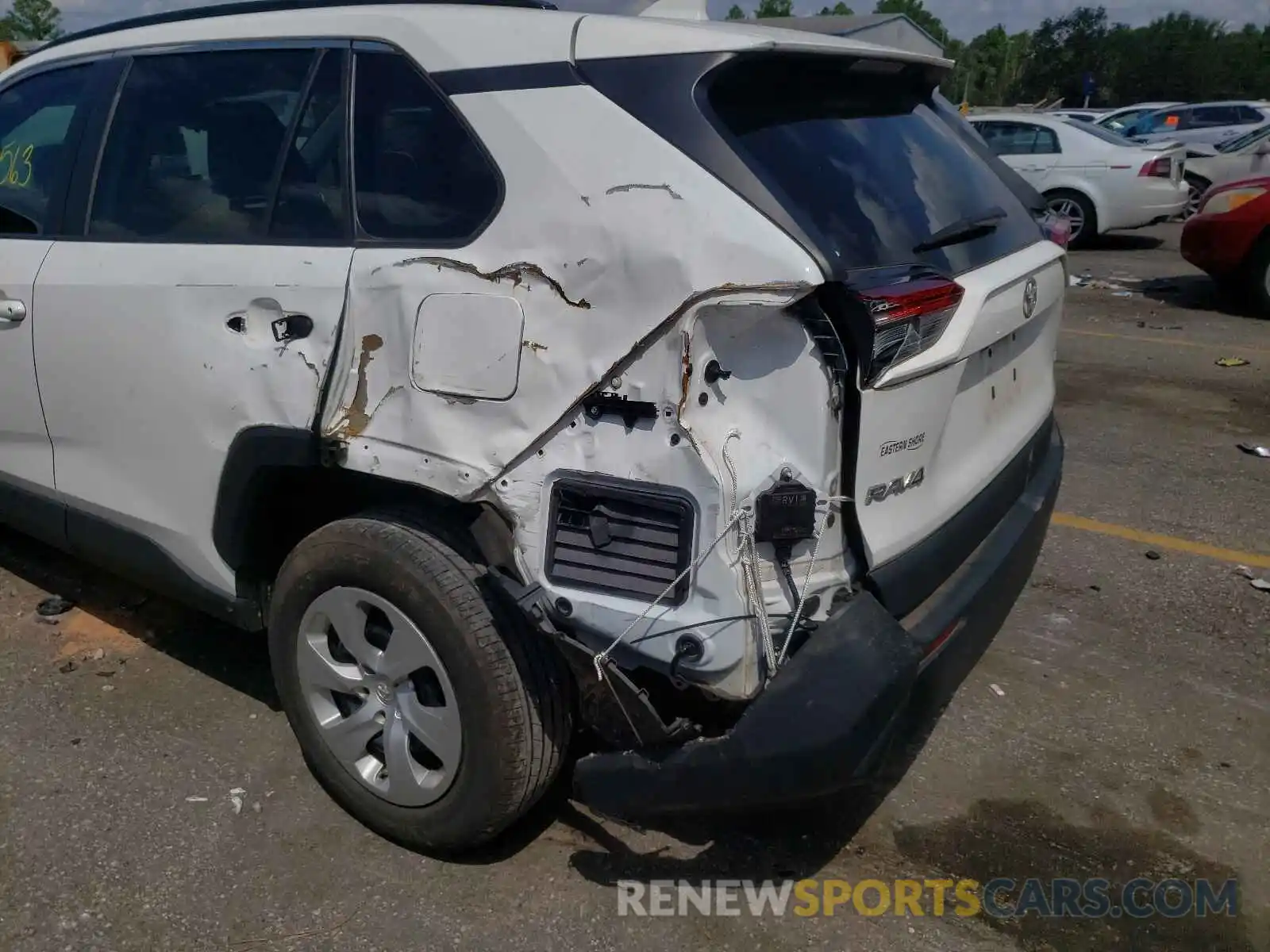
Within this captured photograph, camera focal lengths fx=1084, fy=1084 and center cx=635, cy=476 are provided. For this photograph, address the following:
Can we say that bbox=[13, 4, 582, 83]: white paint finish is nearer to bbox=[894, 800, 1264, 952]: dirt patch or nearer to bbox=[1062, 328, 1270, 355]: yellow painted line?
bbox=[894, 800, 1264, 952]: dirt patch

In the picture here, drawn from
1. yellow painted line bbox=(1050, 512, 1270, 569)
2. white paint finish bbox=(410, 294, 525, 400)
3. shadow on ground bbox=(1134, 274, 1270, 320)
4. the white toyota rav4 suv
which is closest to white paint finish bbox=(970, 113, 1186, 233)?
shadow on ground bbox=(1134, 274, 1270, 320)

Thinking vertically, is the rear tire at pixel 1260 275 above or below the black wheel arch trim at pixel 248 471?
below

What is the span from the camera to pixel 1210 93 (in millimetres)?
62594

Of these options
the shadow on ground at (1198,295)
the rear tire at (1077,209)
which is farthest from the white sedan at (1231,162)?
the rear tire at (1077,209)

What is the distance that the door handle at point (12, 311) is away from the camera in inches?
128

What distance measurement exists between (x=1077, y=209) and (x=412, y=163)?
12.6 metres

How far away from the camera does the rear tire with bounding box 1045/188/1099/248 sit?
43.6 ft

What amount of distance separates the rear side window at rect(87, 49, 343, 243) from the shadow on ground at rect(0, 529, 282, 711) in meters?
1.43

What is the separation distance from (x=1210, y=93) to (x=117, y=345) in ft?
237

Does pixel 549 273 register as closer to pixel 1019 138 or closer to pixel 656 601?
pixel 656 601

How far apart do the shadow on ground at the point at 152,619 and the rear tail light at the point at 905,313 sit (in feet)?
7.35

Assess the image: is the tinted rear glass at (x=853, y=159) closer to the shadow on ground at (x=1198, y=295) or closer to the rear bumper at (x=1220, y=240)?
the rear bumper at (x=1220, y=240)

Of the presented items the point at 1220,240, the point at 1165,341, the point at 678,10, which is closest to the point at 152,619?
the point at 678,10

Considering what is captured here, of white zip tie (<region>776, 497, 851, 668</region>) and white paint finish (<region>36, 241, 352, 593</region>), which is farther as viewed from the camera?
white paint finish (<region>36, 241, 352, 593</region>)
